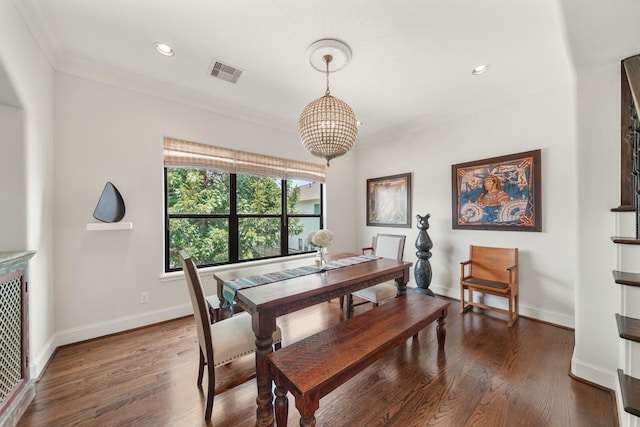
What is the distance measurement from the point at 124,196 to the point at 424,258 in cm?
387

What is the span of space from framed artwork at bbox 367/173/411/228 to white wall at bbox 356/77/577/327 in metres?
0.13

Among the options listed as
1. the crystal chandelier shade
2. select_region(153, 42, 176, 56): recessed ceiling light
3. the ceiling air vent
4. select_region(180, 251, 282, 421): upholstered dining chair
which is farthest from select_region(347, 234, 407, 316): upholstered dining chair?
select_region(153, 42, 176, 56): recessed ceiling light

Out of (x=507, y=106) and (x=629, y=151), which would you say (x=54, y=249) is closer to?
(x=629, y=151)

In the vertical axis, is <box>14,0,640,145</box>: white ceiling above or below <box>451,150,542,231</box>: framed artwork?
above

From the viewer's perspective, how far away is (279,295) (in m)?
1.58

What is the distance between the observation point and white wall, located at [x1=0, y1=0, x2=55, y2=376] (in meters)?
1.60

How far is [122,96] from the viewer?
258 centimetres

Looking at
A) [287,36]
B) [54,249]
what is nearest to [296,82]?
[287,36]

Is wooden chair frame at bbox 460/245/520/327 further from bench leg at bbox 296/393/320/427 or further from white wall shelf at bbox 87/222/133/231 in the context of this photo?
white wall shelf at bbox 87/222/133/231

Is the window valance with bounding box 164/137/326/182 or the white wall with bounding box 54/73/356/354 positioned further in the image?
the window valance with bounding box 164/137/326/182

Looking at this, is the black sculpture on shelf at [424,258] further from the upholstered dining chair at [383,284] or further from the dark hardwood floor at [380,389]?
the dark hardwood floor at [380,389]

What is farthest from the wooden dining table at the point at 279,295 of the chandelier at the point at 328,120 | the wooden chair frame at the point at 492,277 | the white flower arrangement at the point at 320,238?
the wooden chair frame at the point at 492,277

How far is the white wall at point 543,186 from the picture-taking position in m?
2.60

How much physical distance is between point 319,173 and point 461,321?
3.01 meters
